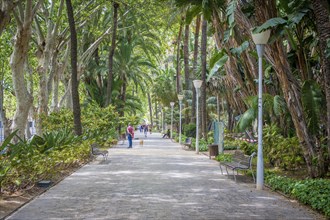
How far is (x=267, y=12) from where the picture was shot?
13.0 metres

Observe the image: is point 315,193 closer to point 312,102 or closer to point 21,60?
point 312,102

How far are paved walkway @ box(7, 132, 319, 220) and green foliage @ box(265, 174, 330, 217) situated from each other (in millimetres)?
240

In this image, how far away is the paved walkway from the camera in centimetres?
823

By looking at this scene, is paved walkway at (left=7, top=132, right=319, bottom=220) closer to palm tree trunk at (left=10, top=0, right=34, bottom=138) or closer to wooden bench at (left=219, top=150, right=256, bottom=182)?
wooden bench at (left=219, top=150, right=256, bottom=182)

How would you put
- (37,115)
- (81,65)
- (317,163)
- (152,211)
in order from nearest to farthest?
(152,211), (317,163), (37,115), (81,65)

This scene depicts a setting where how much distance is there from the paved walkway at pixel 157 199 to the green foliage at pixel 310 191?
24 centimetres

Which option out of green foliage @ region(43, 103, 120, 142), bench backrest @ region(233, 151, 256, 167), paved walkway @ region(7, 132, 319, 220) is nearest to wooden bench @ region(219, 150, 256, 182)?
bench backrest @ region(233, 151, 256, 167)

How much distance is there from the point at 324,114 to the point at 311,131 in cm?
94

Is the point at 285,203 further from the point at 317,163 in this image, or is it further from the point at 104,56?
the point at 104,56

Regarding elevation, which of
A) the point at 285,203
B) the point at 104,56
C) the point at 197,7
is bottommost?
the point at 285,203

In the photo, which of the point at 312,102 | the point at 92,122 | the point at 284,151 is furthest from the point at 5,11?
the point at 92,122

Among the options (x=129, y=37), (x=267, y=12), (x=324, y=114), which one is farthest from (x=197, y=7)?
(x=129, y=37)

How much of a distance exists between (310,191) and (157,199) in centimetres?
310

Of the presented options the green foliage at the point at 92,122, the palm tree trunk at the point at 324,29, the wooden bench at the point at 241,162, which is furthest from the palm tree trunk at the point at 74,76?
the palm tree trunk at the point at 324,29
